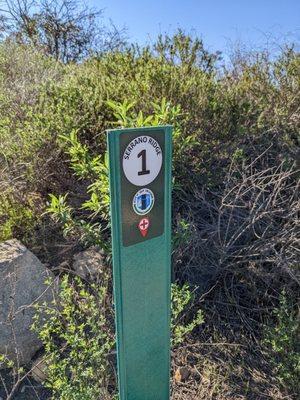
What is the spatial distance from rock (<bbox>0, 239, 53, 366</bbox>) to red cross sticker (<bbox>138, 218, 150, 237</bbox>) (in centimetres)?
112

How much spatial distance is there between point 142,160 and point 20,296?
4.94ft

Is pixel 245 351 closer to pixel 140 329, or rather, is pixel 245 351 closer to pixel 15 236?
pixel 140 329

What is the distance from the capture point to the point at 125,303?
4.53 feet

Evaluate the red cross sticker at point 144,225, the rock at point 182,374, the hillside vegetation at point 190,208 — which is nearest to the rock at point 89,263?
the hillside vegetation at point 190,208

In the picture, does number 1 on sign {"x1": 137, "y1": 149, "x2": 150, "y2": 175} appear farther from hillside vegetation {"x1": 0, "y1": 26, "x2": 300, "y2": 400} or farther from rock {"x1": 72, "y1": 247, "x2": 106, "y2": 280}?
rock {"x1": 72, "y1": 247, "x2": 106, "y2": 280}

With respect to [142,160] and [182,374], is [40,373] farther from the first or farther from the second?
[142,160]

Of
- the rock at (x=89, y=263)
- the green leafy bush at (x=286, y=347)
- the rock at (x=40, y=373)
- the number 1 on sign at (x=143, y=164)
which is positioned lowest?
the rock at (x=40, y=373)

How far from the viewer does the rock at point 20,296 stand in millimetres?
2283

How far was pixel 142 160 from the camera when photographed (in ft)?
4.25

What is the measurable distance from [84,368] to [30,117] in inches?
84.1

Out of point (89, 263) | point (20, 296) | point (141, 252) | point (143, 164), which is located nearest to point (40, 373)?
point (20, 296)

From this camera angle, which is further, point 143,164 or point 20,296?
point 20,296

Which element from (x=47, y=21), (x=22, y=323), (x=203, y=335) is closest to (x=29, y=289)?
(x=22, y=323)

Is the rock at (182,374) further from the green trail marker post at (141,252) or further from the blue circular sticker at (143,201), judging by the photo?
the blue circular sticker at (143,201)
